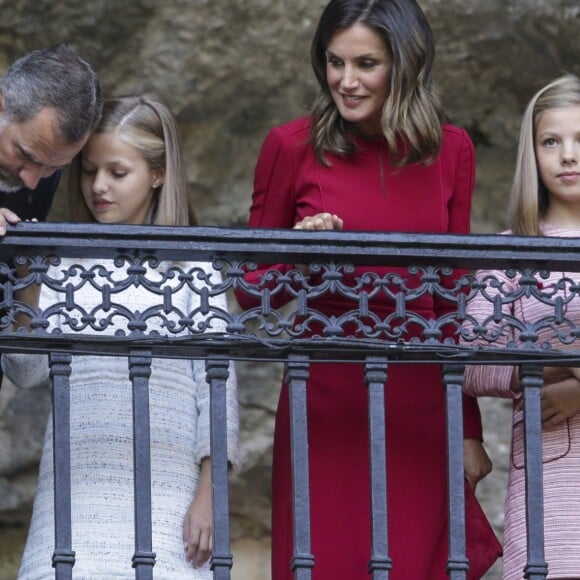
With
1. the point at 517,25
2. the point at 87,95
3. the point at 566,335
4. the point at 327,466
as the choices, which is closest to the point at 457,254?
the point at 566,335

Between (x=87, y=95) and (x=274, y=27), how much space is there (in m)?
1.25

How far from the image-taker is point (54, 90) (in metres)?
4.86

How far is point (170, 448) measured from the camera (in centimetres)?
481

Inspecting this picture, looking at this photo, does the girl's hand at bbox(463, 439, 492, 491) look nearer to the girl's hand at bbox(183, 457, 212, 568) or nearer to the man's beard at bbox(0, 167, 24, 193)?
the girl's hand at bbox(183, 457, 212, 568)

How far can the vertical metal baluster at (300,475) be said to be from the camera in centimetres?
445

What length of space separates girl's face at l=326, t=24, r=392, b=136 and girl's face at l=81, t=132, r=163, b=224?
48 centimetres

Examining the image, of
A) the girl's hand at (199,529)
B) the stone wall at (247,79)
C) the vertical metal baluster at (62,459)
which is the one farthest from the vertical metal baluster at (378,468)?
the stone wall at (247,79)

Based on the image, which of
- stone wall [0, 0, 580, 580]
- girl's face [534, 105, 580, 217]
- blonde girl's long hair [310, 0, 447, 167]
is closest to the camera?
blonde girl's long hair [310, 0, 447, 167]

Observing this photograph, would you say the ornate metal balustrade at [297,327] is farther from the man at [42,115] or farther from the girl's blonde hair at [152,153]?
the girl's blonde hair at [152,153]

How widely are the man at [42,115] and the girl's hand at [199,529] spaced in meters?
0.73

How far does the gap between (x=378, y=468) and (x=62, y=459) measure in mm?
630

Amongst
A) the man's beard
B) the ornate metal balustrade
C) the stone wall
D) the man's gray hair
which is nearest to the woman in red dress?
the ornate metal balustrade

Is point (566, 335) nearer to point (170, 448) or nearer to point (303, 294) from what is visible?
point (303, 294)

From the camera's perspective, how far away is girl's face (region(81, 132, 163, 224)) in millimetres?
5086
